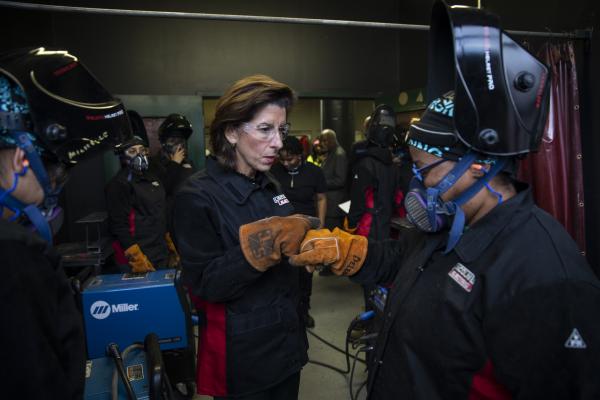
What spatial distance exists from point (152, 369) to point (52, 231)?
27.7 inches

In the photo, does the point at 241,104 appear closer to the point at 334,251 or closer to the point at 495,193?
the point at 334,251

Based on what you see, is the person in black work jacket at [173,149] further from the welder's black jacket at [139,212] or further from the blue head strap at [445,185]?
the blue head strap at [445,185]

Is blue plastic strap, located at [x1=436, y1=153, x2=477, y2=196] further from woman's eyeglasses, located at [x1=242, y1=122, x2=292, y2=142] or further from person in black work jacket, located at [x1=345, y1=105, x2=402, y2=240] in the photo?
person in black work jacket, located at [x1=345, y1=105, x2=402, y2=240]

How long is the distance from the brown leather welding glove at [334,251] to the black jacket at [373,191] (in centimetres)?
227

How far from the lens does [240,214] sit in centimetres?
150

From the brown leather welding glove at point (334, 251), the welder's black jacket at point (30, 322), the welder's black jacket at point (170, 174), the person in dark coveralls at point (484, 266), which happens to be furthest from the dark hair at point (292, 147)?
the welder's black jacket at point (30, 322)

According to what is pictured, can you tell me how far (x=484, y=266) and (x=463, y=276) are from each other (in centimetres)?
7

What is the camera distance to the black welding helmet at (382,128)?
12.7 feet

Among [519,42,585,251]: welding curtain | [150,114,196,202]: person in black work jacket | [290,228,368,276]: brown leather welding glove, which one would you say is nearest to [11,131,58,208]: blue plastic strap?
[290,228,368,276]: brown leather welding glove

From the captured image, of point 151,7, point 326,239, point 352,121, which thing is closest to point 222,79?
point 151,7

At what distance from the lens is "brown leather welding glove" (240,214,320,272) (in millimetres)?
1339

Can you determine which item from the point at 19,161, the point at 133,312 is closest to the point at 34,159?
the point at 19,161

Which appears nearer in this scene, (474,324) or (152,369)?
(474,324)

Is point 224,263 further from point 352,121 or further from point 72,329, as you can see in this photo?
point 352,121
